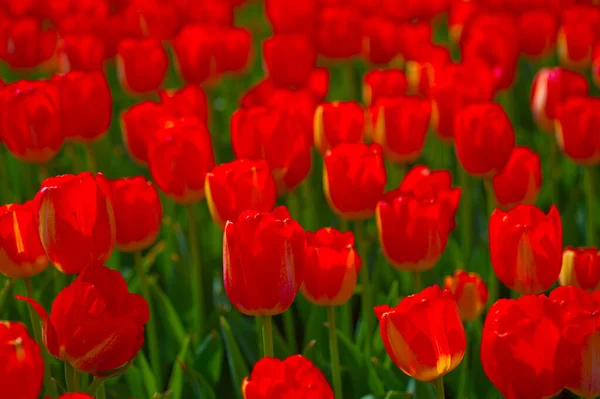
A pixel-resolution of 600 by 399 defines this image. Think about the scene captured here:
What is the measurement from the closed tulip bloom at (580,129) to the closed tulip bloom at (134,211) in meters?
1.06

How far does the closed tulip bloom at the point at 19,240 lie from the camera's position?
1604 mm

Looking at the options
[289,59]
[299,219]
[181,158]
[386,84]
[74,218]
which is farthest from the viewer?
[289,59]

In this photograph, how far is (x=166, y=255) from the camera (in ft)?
8.04

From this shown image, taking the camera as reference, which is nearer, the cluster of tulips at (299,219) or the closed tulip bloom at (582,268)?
the cluster of tulips at (299,219)

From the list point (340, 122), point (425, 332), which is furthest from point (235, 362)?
point (340, 122)

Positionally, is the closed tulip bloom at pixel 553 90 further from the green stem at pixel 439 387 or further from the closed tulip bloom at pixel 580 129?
the green stem at pixel 439 387

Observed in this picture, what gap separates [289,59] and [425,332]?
5.84 feet

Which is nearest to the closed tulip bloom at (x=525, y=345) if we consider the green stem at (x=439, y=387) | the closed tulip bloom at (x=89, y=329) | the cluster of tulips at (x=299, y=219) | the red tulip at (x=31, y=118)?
the cluster of tulips at (x=299, y=219)

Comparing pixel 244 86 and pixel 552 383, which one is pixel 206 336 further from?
pixel 244 86

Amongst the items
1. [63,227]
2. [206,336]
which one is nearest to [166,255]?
[206,336]

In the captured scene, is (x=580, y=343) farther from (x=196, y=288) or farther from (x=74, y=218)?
(x=196, y=288)

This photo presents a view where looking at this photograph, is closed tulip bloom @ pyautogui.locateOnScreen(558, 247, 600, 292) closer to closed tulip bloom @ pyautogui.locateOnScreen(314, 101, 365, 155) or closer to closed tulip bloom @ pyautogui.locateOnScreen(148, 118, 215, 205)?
closed tulip bloom @ pyautogui.locateOnScreen(314, 101, 365, 155)

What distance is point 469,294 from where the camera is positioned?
6.22 feet

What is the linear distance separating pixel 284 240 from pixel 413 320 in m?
0.25
